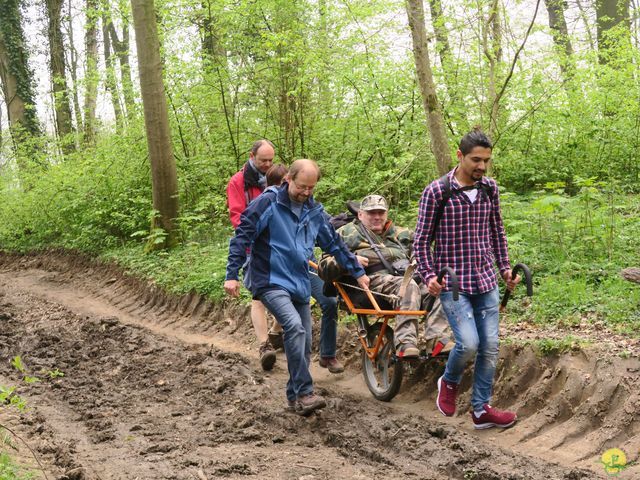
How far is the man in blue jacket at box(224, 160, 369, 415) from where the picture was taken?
217 inches

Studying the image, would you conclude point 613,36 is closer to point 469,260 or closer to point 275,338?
point 275,338

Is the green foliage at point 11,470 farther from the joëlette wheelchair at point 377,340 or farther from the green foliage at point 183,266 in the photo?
the green foliage at point 183,266

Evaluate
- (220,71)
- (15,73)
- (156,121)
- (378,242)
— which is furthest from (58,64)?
(378,242)

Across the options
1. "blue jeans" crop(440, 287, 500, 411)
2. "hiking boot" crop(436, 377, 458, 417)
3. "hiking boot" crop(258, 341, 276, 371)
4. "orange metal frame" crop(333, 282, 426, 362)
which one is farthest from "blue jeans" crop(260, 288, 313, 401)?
"hiking boot" crop(258, 341, 276, 371)

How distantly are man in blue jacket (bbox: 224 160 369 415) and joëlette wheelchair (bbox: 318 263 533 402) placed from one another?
2.43 ft

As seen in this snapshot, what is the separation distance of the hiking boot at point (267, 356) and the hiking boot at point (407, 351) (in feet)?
6.10

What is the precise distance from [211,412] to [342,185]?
23.4 ft

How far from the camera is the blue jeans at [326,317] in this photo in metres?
7.06

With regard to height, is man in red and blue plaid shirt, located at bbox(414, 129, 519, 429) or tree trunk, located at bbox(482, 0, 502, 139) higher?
tree trunk, located at bbox(482, 0, 502, 139)

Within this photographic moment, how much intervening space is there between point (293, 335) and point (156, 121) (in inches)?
355

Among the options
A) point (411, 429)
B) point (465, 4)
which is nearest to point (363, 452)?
point (411, 429)

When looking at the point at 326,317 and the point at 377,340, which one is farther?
the point at 326,317

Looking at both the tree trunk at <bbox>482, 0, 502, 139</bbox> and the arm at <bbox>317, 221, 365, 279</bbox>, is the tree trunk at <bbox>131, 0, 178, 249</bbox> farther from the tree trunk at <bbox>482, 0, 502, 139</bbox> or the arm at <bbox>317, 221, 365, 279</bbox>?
the arm at <bbox>317, 221, 365, 279</bbox>

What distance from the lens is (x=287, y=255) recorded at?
18.6 ft
